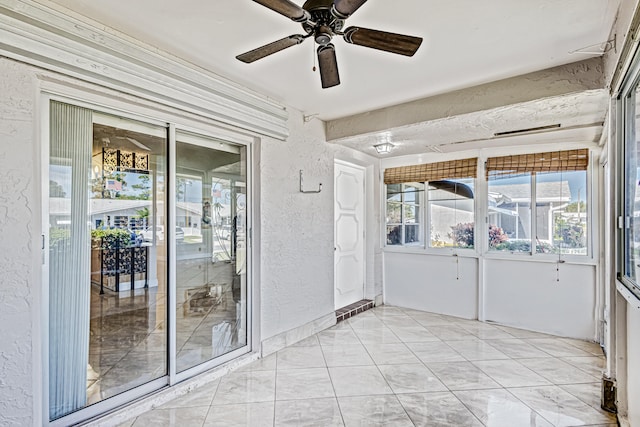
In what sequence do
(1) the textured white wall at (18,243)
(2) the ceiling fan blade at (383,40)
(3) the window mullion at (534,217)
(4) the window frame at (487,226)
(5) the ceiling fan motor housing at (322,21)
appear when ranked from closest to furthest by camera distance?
(5) the ceiling fan motor housing at (322,21), (2) the ceiling fan blade at (383,40), (1) the textured white wall at (18,243), (4) the window frame at (487,226), (3) the window mullion at (534,217)

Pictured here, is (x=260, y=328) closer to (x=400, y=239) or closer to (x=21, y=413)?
(x=21, y=413)

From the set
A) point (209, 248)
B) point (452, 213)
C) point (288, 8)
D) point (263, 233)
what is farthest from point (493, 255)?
point (288, 8)

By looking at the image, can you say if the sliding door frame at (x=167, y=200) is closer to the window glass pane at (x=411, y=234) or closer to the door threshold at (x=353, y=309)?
the door threshold at (x=353, y=309)

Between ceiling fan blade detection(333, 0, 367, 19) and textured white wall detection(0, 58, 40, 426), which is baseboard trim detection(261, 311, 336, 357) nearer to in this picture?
textured white wall detection(0, 58, 40, 426)

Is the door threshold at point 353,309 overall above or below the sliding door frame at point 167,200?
A: below

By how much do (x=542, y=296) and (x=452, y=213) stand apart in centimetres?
140

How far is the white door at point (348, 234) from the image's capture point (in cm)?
452

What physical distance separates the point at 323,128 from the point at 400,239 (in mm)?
2097

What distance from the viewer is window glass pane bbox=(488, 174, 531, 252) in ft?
13.1

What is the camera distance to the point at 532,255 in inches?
153

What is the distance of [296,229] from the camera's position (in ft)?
11.6

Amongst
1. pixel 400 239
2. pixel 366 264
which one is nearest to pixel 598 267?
pixel 400 239

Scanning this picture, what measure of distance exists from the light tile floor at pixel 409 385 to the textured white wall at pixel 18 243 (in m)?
0.73

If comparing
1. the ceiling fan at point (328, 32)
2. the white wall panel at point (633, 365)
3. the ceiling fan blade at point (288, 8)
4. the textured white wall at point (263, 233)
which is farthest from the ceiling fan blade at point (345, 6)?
the white wall panel at point (633, 365)
